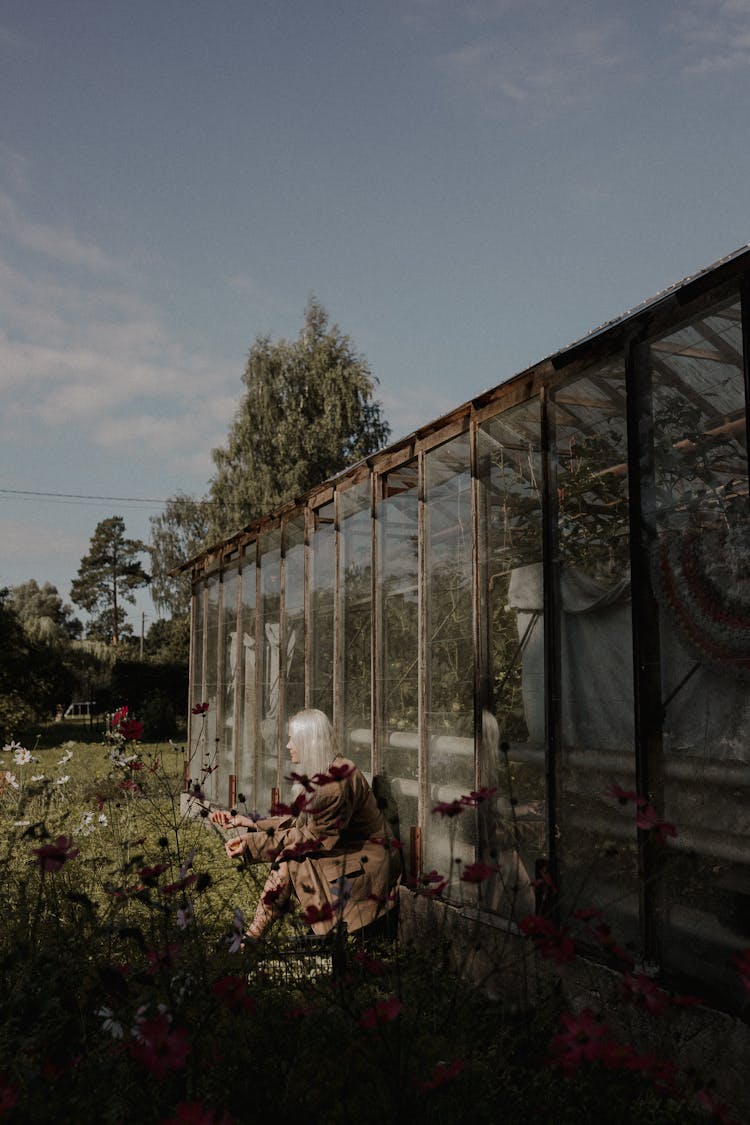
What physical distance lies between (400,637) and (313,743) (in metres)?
0.98

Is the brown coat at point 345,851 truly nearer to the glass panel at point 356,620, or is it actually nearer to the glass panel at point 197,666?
the glass panel at point 356,620

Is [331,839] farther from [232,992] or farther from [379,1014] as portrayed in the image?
[379,1014]

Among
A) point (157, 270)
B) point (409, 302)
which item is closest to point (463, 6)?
point (157, 270)

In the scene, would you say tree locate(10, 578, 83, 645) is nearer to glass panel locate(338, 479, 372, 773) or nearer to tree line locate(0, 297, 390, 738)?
tree line locate(0, 297, 390, 738)

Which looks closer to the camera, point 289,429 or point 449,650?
point 449,650

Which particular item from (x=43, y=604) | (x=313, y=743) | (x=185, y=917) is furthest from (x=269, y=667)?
(x=43, y=604)

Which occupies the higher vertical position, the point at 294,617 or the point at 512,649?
the point at 294,617

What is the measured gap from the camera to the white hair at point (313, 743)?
5.44 meters

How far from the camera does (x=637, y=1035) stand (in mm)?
3607

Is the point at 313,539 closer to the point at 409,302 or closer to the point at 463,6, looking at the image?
the point at 463,6

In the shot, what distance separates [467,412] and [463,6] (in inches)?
127

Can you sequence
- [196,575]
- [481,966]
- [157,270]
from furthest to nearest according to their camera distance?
[196,575], [157,270], [481,966]

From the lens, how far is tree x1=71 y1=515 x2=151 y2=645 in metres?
55.5

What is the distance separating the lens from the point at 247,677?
938 cm
